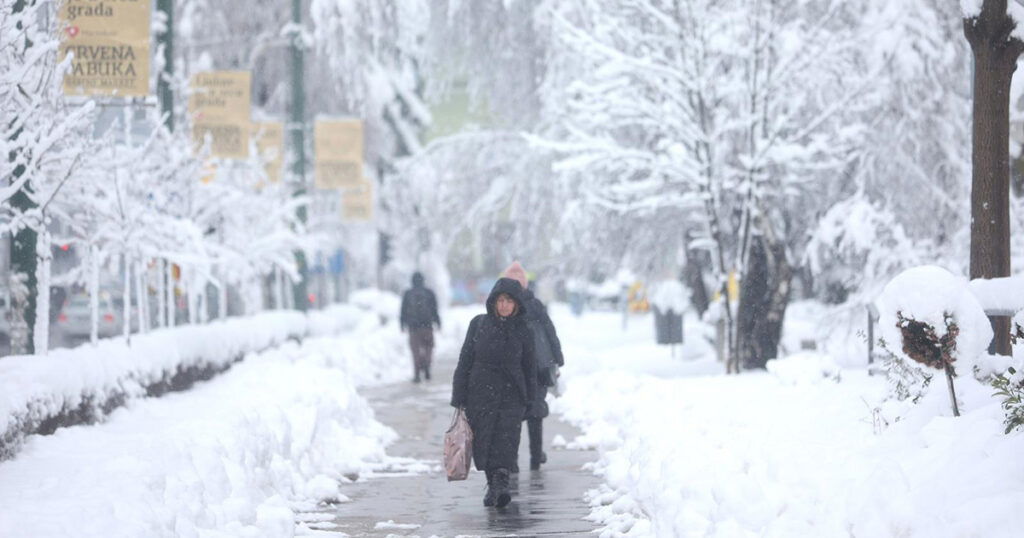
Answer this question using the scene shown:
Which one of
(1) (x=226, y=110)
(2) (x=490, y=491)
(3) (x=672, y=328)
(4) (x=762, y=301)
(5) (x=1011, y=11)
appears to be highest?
(1) (x=226, y=110)

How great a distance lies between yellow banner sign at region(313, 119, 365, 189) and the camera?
2959 centimetres

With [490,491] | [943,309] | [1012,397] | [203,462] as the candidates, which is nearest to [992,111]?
[943,309]

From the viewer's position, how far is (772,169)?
2208 cm

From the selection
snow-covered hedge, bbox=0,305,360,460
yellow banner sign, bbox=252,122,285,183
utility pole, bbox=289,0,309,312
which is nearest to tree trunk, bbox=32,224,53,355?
snow-covered hedge, bbox=0,305,360,460

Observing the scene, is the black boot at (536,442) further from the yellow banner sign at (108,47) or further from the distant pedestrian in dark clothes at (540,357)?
the yellow banner sign at (108,47)

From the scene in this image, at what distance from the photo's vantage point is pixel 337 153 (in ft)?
97.4

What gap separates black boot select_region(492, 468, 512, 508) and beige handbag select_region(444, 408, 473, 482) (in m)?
0.23

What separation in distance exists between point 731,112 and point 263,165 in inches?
444

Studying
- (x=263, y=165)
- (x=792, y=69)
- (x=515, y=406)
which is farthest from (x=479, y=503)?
(x=263, y=165)

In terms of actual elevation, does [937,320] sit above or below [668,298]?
above

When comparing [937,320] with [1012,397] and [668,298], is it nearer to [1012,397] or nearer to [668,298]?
[1012,397]

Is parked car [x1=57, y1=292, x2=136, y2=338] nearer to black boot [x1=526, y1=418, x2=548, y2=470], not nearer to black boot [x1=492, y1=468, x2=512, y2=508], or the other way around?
black boot [x1=526, y1=418, x2=548, y2=470]

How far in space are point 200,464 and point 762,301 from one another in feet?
44.3

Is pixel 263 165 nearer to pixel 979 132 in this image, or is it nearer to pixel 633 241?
pixel 633 241
